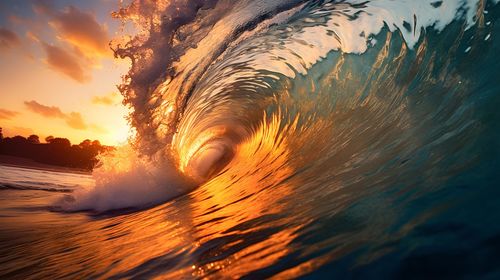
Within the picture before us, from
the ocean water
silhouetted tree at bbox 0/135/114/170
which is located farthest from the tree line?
the ocean water

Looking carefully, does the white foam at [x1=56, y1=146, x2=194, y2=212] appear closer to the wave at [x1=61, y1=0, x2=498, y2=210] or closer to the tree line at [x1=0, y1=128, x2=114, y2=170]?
the wave at [x1=61, y1=0, x2=498, y2=210]

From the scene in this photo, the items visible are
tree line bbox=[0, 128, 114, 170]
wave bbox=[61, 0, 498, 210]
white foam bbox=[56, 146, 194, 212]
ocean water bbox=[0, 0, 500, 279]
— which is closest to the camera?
ocean water bbox=[0, 0, 500, 279]

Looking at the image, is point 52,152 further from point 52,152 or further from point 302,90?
point 302,90

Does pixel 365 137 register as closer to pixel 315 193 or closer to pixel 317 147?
pixel 317 147

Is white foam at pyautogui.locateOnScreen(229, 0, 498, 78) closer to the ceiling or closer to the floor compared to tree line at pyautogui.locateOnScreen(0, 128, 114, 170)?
closer to the floor

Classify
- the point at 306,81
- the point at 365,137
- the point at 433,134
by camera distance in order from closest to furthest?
the point at 433,134, the point at 365,137, the point at 306,81

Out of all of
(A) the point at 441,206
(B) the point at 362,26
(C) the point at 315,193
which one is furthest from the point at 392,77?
(A) the point at 441,206

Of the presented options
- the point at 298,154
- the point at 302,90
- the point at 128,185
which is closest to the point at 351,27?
the point at 302,90
